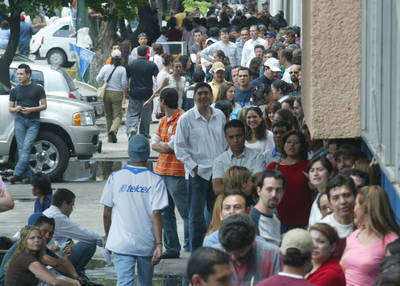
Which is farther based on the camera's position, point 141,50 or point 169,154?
point 141,50

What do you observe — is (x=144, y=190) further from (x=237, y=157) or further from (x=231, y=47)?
(x=231, y=47)

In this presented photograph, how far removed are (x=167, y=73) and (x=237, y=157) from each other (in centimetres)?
1062

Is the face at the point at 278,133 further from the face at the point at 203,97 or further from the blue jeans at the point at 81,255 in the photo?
the blue jeans at the point at 81,255

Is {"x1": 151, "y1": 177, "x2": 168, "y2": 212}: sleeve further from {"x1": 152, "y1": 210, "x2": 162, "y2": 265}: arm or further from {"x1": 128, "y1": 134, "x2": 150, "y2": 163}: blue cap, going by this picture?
{"x1": 128, "y1": 134, "x2": 150, "y2": 163}: blue cap

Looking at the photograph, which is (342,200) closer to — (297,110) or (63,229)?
(63,229)

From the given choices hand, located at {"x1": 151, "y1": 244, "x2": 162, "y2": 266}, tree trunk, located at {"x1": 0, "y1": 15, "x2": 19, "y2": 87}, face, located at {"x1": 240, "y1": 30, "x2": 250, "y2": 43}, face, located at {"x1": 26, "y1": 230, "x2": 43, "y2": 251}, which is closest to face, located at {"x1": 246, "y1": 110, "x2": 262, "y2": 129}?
hand, located at {"x1": 151, "y1": 244, "x2": 162, "y2": 266}

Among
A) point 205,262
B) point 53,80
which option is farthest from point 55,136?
point 205,262

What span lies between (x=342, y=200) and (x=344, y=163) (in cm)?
147

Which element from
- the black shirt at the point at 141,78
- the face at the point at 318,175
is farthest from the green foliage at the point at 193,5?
the face at the point at 318,175

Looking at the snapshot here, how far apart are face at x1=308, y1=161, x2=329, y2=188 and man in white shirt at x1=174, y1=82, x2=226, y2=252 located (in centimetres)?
217

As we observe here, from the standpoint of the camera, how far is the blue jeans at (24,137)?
15070 mm

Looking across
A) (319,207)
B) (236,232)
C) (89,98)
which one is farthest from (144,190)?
(89,98)

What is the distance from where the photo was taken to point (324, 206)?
7051 mm

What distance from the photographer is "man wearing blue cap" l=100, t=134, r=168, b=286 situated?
8.11 metres
